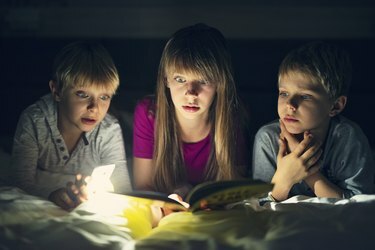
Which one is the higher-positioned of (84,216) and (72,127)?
(72,127)

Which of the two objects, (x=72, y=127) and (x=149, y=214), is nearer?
(x=149, y=214)

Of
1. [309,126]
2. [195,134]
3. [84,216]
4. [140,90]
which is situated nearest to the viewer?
[84,216]

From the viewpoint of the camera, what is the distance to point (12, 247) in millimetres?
1085

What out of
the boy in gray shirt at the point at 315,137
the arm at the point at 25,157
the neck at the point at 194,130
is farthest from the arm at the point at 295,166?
the arm at the point at 25,157

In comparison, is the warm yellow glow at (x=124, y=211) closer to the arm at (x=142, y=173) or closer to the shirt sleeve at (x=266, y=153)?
the arm at (x=142, y=173)

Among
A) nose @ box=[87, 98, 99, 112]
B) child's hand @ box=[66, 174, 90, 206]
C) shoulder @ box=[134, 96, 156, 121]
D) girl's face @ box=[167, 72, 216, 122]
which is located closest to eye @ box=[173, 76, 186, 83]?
girl's face @ box=[167, 72, 216, 122]

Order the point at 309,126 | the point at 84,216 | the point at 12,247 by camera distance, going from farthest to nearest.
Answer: the point at 309,126 < the point at 84,216 < the point at 12,247

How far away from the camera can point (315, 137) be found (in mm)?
1508

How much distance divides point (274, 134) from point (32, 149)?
70cm

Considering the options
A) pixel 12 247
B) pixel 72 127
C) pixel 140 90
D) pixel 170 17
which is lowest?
pixel 12 247

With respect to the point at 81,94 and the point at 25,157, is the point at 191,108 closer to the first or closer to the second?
the point at 81,94

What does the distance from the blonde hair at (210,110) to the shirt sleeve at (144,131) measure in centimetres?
3

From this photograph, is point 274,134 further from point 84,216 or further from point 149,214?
point 84,216

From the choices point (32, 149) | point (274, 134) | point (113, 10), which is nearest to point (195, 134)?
point (274, 134)
